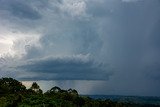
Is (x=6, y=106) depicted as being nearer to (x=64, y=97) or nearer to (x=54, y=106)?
(x=54, y=106)

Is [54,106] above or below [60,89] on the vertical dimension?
below

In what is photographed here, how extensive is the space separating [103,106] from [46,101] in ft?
205

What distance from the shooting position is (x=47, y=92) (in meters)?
174

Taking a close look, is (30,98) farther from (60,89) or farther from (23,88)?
(60,89)

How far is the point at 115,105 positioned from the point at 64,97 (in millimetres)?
42015

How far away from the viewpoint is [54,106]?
120 metres

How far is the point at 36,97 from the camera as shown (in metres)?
128

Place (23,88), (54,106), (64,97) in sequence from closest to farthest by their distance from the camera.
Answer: (54,106) → (64,97) → (23,88)

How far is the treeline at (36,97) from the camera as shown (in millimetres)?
117125

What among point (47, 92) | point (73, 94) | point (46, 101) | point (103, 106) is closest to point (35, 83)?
point (47, 92)

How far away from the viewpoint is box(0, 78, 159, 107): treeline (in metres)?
117

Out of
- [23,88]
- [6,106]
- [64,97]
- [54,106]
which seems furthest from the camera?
[23,88]

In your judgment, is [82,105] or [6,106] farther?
[82,105]

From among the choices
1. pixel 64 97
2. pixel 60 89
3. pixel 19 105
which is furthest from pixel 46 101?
pixel 60 89
